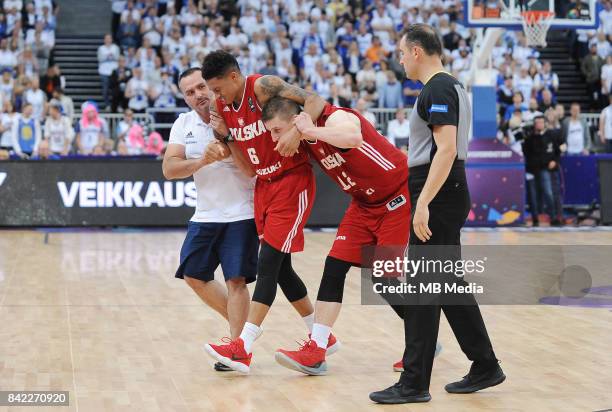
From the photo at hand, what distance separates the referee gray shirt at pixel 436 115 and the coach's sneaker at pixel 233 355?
5.46 feet

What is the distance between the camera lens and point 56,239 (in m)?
16.6

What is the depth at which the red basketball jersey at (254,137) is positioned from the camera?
6.68 metres

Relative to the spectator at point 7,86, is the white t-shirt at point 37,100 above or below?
below

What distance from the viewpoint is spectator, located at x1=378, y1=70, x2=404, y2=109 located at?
2369 cm

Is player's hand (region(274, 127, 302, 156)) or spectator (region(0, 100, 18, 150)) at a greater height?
player's hand (region(274, 127, 302, 156))

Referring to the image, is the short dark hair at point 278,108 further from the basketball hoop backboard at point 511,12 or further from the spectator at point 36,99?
the spectator at point 36,99

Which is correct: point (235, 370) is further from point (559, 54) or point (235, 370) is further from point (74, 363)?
point (559, 54)

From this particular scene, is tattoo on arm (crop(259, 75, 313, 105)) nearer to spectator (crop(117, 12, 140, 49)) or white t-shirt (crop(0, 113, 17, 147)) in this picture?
white t-shirt (crop(0, 113, 17, 147))

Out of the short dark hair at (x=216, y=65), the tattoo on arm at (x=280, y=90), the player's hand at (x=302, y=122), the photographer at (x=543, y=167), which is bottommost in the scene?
the photographer at (x=543, y=167)

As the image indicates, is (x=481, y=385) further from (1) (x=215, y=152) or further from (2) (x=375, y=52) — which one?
(2) (x=375, y=52)

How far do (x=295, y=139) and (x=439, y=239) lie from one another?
44.6 inches

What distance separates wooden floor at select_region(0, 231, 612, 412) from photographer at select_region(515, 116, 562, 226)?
8.81m

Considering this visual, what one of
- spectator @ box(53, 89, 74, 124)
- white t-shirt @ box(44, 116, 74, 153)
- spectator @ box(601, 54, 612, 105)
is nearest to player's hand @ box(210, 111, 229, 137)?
white t-shirt @ box(44, 116, 74, 153)

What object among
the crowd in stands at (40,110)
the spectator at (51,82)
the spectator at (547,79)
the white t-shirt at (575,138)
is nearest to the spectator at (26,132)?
the crowd in stands at (40,110)
